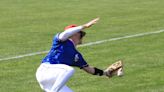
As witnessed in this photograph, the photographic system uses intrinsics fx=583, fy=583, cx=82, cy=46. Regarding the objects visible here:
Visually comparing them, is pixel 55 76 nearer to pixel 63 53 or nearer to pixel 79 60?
pixel 63 53

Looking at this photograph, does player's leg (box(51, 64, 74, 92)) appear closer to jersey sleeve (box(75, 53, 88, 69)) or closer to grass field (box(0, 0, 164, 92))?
jersey sleeve (box(75, 53, 88, 69))

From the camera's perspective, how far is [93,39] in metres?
19.5

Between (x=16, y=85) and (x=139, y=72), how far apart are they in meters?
3.05

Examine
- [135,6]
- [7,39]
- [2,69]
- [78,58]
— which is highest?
[78,58]

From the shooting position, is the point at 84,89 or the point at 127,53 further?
the point at 127,53

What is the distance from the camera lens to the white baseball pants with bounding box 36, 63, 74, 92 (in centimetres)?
929

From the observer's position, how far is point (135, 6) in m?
30.3

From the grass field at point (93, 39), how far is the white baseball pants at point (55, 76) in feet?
10.4

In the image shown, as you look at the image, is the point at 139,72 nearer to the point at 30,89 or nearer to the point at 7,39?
the point at 30,89

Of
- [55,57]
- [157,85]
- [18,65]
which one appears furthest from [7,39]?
[55,57]

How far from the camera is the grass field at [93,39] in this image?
43.4 feet

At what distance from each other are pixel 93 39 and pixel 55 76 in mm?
10259

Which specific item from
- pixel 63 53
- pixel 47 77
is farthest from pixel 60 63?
pixel 47 77

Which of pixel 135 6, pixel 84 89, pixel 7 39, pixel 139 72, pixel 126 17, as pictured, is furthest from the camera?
pixel 135 6
